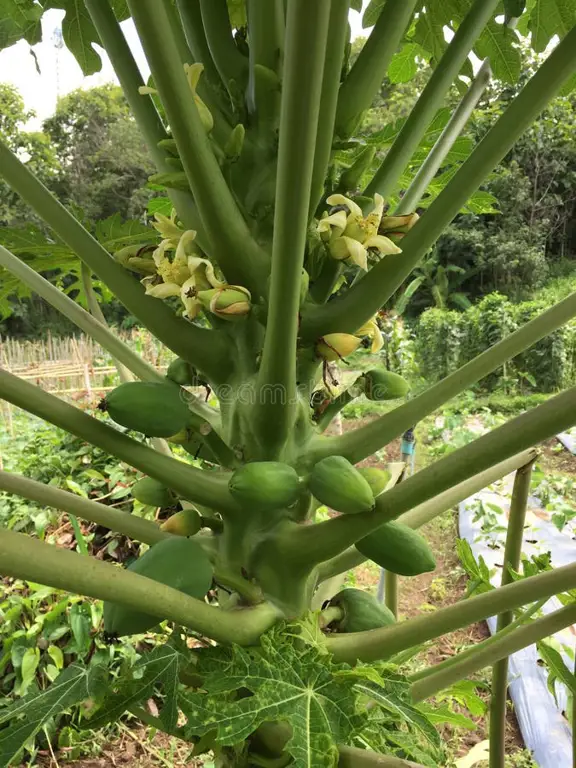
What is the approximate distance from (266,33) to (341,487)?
647 mm

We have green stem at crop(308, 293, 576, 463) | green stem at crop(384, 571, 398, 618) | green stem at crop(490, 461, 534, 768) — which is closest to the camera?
green stem at crop(308, 293, 576, 463)

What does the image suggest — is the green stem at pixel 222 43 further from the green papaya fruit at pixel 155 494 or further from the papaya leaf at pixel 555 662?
the papaya leaf at pixel 555 662

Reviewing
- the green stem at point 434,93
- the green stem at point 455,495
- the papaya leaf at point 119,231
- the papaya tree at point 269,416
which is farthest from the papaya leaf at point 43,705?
the papaya leaf at point 119,231

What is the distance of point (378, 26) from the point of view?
0.88 meters

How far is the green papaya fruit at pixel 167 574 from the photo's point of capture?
0.77 meters

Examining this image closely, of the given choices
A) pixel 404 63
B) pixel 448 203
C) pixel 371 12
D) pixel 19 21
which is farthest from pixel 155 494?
pixel 404 63

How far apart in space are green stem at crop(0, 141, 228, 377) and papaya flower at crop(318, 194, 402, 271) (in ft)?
0.70

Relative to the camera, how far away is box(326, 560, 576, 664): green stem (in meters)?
0.68

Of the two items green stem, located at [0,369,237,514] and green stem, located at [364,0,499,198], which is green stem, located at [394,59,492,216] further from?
green stem, located at [0,369,237,514]

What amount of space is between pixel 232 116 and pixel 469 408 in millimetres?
9750

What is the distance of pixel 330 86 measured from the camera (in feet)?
2.58

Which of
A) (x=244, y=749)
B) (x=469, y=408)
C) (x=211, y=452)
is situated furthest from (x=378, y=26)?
(x=469, y=408)

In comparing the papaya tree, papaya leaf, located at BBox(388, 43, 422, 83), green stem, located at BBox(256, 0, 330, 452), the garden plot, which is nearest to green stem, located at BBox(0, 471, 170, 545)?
the papaya tree

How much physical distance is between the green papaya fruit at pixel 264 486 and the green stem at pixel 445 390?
11 cm
